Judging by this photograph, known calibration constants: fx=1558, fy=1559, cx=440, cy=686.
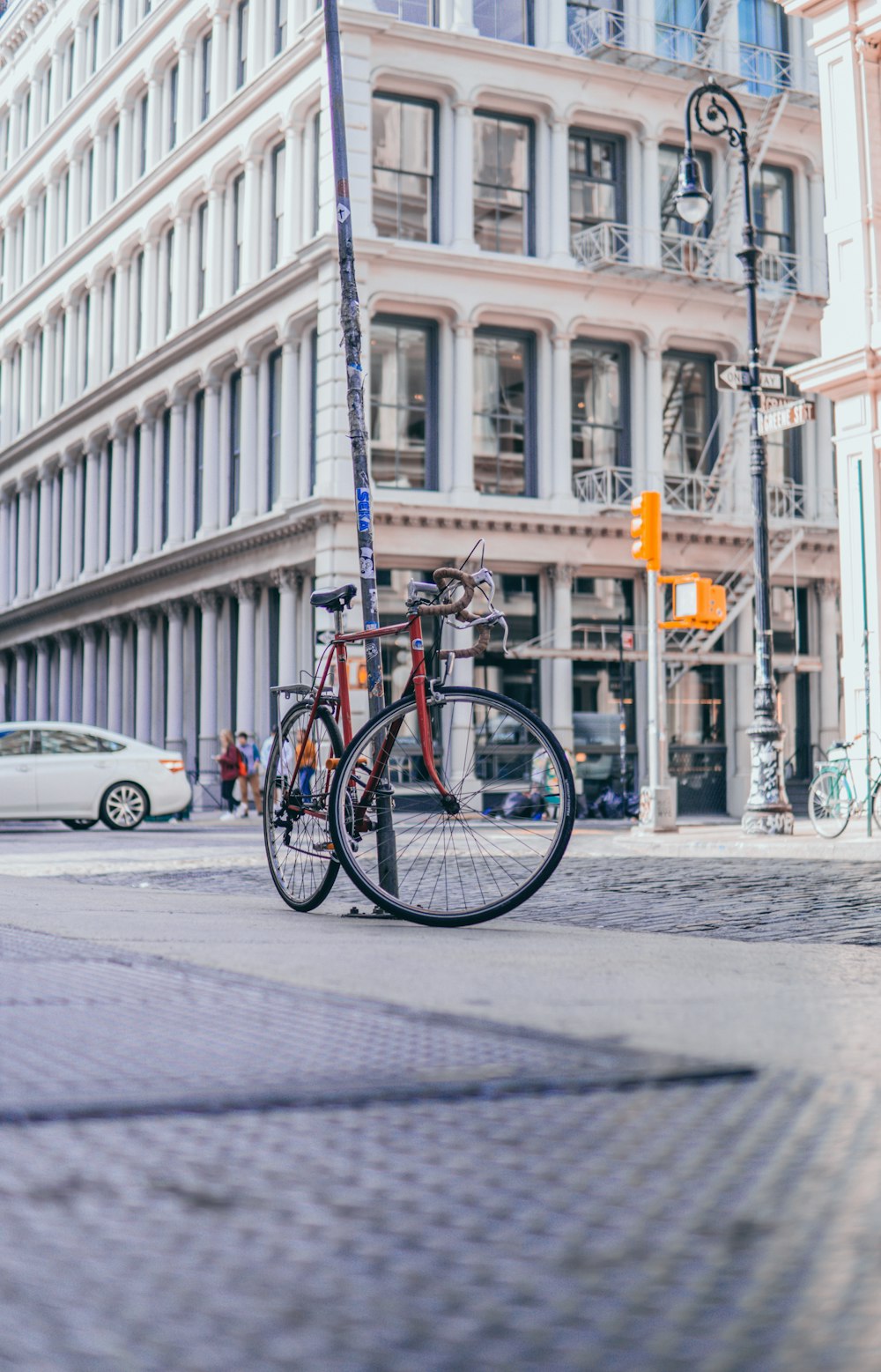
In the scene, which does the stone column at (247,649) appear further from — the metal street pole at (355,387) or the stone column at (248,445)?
the metal street pole at (355,387)

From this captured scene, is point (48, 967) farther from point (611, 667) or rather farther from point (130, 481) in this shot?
point (130, 481)

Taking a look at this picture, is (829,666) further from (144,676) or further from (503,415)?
(144,676)

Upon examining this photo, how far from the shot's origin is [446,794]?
21.2ft

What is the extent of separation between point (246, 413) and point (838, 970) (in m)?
32.3

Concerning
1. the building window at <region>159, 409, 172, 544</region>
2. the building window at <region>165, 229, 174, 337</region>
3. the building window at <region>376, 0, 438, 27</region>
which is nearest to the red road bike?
the building window at <region>376, 0, 438, 27</region>

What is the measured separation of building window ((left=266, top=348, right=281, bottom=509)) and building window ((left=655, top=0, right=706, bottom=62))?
11066mm

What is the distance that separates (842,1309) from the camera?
1568 millimetres

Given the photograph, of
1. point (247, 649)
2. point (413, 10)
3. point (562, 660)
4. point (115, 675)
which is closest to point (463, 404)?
point (562, 660)

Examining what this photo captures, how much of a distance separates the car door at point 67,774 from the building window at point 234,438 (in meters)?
14.6

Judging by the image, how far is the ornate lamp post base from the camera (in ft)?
60.6

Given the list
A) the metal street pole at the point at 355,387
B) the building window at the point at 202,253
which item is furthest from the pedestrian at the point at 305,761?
the building window at the point at 202,253

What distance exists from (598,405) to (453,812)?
2896 centimetres

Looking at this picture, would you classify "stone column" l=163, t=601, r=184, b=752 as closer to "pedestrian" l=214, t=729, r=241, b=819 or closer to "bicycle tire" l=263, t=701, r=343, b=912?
"pedestrian" l=214, t=729, r=241, b=819

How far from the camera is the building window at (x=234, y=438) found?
37062 millimetres
